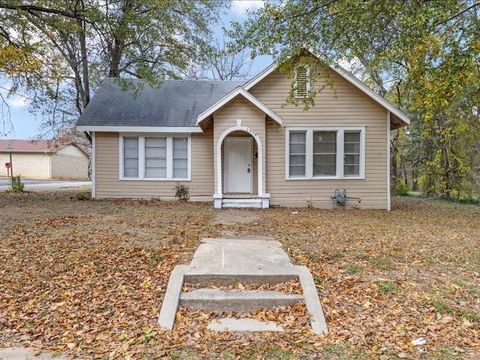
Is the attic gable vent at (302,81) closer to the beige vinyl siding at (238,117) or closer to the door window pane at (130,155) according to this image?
the beige vinyl siding at (238,117)

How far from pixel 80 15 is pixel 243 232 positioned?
860 cm

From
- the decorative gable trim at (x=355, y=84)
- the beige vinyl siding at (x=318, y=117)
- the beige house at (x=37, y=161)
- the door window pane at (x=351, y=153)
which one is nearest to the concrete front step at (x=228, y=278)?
the beige vinyl siding at (x=318, y=117)

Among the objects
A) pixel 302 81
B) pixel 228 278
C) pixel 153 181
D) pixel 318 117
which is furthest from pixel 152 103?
pixel 228 278

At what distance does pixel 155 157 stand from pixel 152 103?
2289 mm

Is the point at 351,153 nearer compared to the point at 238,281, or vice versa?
the point at 238,281

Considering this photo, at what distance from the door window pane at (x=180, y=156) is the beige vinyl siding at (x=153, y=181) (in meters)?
0.26

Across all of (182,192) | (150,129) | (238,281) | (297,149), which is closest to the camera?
(238,281)

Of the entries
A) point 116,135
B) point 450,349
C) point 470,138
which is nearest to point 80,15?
point 116,135

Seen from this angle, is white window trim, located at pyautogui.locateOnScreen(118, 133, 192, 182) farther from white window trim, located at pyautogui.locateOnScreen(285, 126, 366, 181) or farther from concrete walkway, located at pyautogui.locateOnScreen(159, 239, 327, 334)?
concrete walkway, located at pyautogui.locateOnScreen(159, 239, 327, 334)

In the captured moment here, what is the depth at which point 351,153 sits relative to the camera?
1203 cm

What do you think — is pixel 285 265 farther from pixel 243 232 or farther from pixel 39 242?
pixel 39 242

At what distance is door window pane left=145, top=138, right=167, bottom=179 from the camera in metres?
12.9

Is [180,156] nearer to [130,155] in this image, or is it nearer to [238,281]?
[130,155]

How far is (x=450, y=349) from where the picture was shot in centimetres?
315
